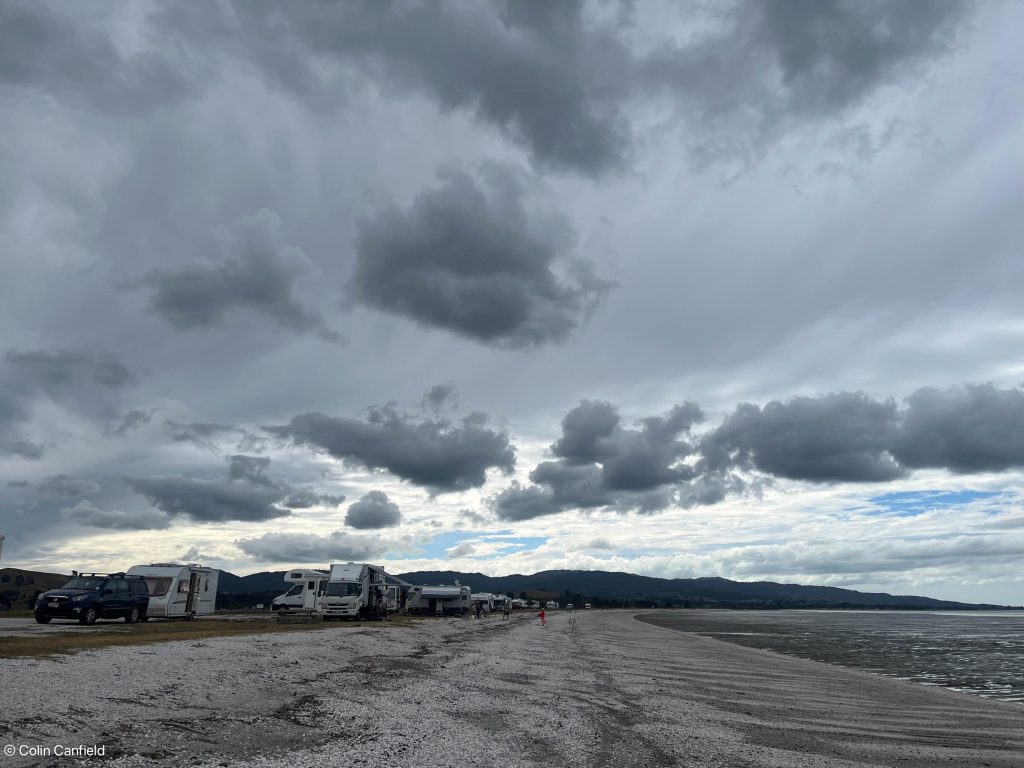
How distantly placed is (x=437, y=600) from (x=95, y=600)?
60281 millimetres

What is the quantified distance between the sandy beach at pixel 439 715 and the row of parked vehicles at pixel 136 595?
1355 centimetres

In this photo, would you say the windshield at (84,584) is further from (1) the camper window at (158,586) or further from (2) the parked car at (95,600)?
(1) the camper window at (158,586)

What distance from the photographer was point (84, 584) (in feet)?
109

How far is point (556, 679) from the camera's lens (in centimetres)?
2161

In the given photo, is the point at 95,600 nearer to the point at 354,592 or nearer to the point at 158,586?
the point at 158,586

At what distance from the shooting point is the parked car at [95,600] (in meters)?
31.8

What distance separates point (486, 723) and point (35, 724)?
755 centimetres

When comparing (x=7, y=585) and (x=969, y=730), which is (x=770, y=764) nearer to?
(x=969, y=730)

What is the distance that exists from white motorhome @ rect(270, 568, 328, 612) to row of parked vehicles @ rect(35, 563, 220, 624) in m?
15.2

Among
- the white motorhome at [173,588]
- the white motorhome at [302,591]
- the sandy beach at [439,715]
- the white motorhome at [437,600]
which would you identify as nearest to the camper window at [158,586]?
the white motorhome at [173,588]

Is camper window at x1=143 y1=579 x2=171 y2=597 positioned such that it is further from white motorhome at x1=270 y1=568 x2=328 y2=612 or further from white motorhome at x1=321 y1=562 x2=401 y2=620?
white motorhome at x1=270 y1=568 x2=328 y2=612

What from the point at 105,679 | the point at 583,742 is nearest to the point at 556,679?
the point at 583,742

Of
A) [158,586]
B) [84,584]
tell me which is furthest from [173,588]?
[84,584]

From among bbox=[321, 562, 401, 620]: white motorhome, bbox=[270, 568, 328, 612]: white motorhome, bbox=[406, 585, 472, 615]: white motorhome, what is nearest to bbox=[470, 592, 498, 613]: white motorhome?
bbox=[406, 585, 472, 615]: white motorhome
